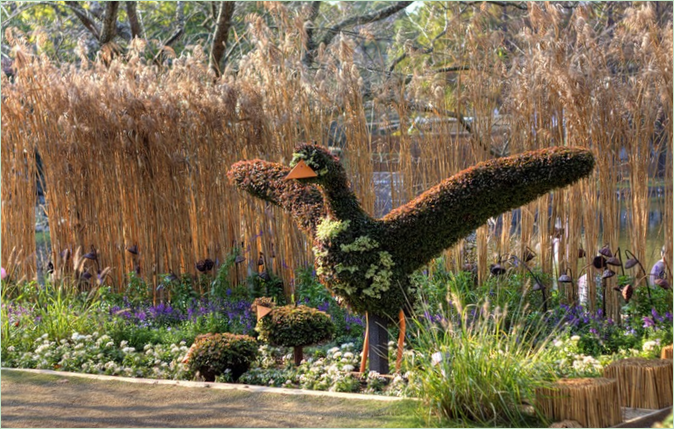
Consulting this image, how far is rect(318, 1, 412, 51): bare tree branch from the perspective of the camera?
10305 millimetres

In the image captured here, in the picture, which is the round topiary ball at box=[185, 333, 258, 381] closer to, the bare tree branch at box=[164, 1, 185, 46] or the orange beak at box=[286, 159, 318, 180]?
the orange beak at box=[286, 159, 318, 180]

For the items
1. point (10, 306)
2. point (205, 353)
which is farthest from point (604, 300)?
point (10, 306)

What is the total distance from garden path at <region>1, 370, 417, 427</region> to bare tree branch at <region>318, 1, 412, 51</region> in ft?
21.9

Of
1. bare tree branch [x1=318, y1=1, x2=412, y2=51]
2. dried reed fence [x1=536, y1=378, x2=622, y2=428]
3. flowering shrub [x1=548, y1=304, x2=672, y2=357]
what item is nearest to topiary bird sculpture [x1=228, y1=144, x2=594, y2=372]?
flowering shrub [x1=548, y1=304, x2=672, y2=357]

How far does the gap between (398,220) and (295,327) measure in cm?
95

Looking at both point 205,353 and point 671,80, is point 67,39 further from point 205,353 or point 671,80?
point 671,80

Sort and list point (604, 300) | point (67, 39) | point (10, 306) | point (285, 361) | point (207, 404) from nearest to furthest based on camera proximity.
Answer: point (207, 404) → point (285, 361) → point (604, 300) → point (10, 306) → point (67, 39)

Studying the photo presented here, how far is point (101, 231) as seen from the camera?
22.6ft

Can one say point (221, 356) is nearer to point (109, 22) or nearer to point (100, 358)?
point (100, 358)

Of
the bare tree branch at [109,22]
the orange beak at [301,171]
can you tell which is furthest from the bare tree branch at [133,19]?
the orange beak at [301,171]

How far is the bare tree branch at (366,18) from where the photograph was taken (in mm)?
10305

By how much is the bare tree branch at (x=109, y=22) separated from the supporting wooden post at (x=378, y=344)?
6973 millimetres

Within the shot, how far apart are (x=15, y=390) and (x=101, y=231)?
97.9 inches

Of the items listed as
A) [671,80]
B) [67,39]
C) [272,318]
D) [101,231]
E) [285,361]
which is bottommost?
[285,361]
